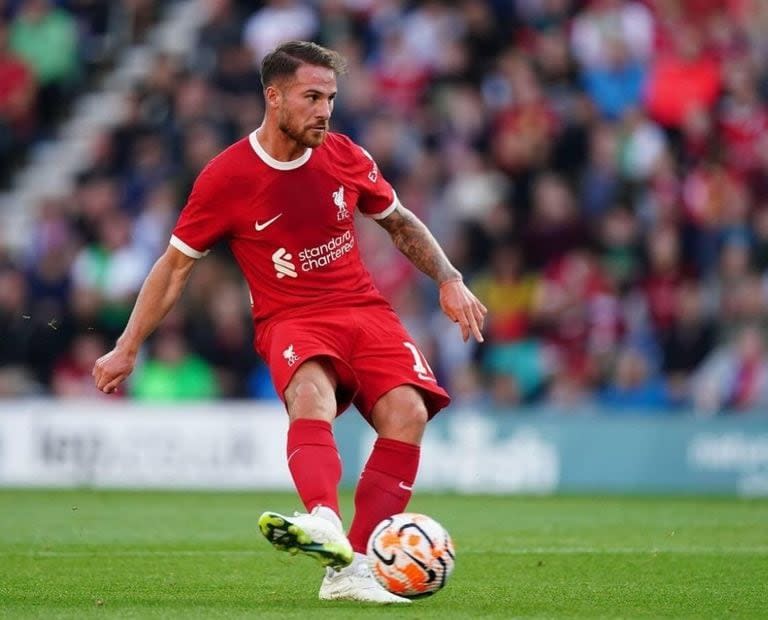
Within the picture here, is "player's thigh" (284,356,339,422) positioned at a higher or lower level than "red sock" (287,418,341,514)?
higher

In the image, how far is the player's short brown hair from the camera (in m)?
7.87

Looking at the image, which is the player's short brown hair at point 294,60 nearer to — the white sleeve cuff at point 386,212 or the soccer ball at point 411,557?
the white sleeve cuff at point 386,212

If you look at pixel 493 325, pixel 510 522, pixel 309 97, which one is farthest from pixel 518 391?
pixel 309 97

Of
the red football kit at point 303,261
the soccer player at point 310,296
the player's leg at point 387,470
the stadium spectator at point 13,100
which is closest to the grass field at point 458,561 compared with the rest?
the player's leg at point 387,470

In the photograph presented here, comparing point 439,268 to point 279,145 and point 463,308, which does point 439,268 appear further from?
point 279,145

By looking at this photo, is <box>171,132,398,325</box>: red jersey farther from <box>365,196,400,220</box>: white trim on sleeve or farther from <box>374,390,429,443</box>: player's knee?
<box>374,390,429,443</box>: player's knee

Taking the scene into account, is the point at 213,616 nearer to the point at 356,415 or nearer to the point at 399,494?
the point at 399,494

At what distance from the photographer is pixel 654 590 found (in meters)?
8.16

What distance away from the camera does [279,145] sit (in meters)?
8.00

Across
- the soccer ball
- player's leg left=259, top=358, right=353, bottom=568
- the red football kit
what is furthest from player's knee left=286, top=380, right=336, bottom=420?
the soccer ball

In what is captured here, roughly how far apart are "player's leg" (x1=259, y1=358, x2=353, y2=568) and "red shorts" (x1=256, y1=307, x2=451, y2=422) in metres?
0.08

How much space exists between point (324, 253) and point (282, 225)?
0.82 feet

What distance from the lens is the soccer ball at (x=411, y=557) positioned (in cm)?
731

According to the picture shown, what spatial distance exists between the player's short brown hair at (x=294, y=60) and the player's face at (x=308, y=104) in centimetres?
3
